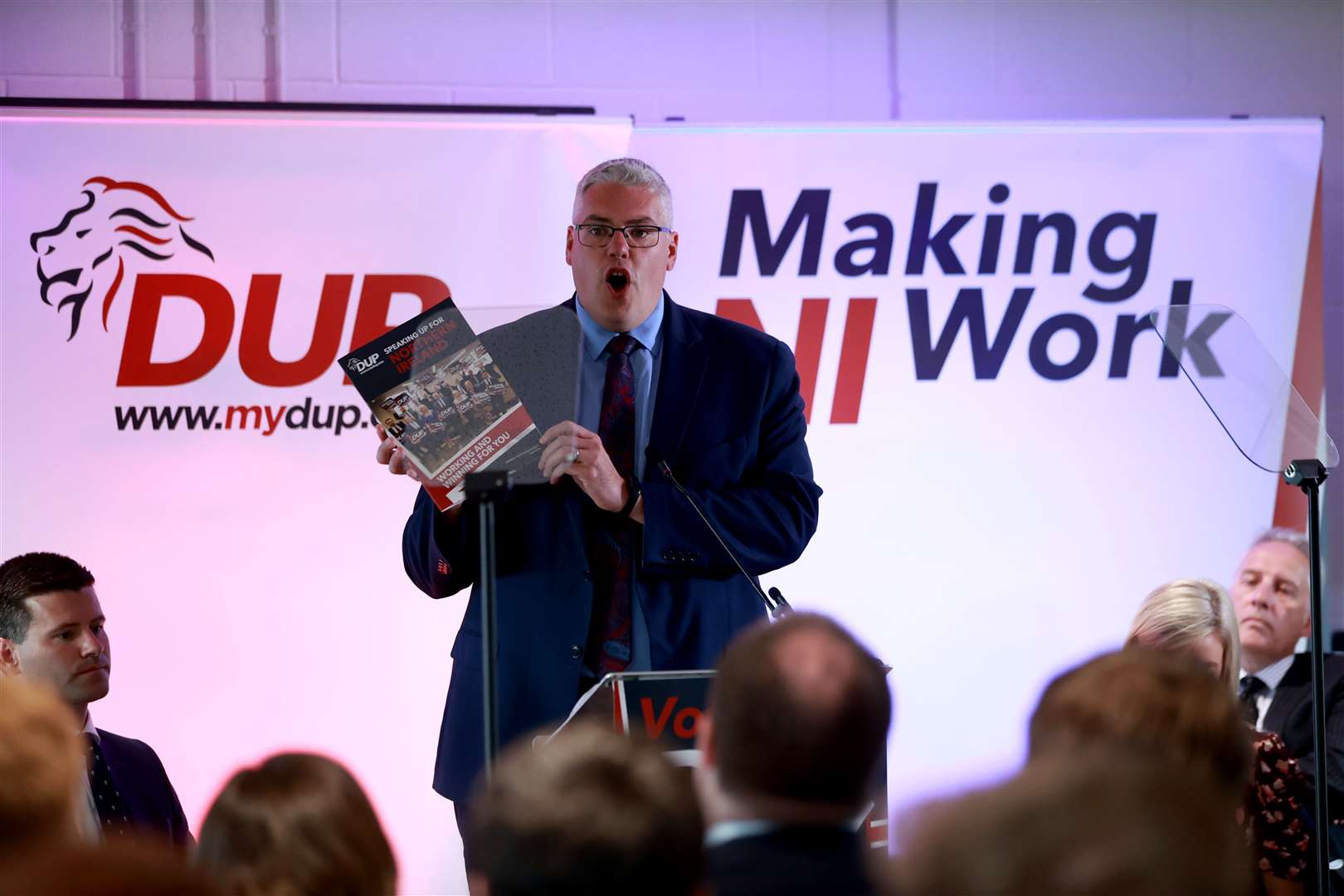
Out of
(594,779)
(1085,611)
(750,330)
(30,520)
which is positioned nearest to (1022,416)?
(1085,611)

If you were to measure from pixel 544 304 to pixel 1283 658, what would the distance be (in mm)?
2057

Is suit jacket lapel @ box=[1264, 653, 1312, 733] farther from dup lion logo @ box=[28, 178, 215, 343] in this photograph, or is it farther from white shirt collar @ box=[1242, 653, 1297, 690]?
dup lion logo @ box=[28, 178, 215, 343]

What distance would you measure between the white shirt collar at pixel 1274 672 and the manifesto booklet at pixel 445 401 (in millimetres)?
2142

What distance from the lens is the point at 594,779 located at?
1.19m

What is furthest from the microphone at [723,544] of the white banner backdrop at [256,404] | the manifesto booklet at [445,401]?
the white banner backdrop at [256,404]

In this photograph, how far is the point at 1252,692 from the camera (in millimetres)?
3691

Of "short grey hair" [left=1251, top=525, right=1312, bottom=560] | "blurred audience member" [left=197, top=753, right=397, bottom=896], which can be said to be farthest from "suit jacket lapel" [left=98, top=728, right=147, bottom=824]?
"short grey hair" [left=1251, top=525, right=1312, bottom=560]

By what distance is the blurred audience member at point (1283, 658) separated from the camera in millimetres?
3422

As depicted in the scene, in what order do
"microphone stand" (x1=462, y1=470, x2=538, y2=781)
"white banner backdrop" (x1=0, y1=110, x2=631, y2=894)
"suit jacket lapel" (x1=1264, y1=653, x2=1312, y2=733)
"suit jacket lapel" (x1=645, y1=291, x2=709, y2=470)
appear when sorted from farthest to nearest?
"white banner backdrop" (x1=0, y1=110, x2=631, y2=894) < "suit jacket lapel" (x1=1264, y1=653, x2=1312, y2=733) < "suit jacket lapel" (x1=645, y1=291, x2=709, y2=470) < "microphone stand" (x1=462, y1=470, x2=538, y2=781)

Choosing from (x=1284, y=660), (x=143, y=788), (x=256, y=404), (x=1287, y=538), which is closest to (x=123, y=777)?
(x=143, y=788)

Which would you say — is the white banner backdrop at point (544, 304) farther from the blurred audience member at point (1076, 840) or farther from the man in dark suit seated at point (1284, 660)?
the blurred audience member at point (1076, 840)

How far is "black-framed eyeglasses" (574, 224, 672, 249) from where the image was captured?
2873 millimetres

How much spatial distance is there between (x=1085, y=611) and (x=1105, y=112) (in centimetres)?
152

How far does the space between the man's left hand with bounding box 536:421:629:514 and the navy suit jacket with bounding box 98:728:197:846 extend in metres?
0.99
